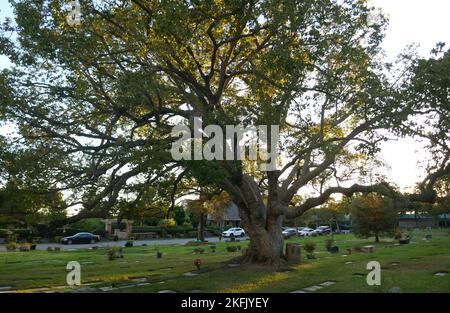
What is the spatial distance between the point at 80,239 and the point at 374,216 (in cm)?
3183

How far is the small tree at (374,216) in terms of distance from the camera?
40.1 meters

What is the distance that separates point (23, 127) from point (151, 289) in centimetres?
811

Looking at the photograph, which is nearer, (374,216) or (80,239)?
(374,216)

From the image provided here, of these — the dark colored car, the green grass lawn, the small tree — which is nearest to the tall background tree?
the green grass lawn

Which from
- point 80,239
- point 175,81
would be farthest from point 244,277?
point 80,239

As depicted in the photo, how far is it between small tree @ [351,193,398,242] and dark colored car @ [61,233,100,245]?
29230mm

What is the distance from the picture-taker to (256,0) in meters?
14.1

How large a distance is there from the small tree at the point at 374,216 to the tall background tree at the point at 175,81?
22.1 metres

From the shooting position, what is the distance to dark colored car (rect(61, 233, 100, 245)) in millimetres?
50625

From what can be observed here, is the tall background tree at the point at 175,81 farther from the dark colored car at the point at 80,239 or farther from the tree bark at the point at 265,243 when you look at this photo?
the dark colored car at the point at 80,239

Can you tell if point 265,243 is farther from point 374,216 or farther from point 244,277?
point 374,216

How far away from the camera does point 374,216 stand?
4047cm

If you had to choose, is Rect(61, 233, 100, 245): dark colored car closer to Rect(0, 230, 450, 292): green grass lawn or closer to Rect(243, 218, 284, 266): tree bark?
Rect(0, 230, 450, 292): green grass lawn
